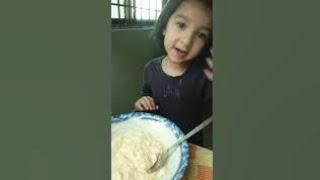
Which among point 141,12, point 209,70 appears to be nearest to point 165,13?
point 141,12

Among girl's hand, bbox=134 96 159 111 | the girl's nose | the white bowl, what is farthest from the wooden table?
the girl's nose

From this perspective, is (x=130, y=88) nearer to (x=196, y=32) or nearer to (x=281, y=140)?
(x=196, y=32)

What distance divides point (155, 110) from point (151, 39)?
0.55ft

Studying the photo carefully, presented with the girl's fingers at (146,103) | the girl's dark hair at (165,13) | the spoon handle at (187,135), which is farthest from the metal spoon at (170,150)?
the girl's dark hair at (165,13)

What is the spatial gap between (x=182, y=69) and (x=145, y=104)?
0.40 feet

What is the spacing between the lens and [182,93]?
3.87 feet

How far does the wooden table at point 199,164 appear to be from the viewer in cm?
116

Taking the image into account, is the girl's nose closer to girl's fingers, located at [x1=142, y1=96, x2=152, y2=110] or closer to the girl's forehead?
the girl's forehead

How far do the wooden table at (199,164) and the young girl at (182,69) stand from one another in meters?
→ 0.02

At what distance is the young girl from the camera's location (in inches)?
45.5

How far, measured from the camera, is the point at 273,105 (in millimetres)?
1218

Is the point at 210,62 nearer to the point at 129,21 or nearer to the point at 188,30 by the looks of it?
the point at 188,30

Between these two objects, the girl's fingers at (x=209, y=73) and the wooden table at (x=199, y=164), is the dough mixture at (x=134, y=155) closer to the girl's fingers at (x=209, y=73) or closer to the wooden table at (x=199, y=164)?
the wooden table at (x=199, y=164)

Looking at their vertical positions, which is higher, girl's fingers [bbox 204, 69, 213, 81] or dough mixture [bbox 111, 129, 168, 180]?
girl's fingers [bbox 204, 69, 213, 81]
